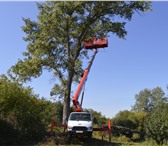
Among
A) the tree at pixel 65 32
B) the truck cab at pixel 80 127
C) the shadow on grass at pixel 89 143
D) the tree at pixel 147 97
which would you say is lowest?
the shadow on grass at pixel 89 143

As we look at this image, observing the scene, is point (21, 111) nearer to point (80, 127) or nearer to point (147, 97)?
point (80, 127)

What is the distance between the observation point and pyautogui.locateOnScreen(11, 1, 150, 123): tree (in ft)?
99.9

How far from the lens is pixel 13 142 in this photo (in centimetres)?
2062

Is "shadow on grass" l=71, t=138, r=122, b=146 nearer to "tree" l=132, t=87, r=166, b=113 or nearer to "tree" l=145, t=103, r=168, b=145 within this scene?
"tree" l=145, t=103, r=168, b=145

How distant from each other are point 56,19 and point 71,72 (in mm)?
5218

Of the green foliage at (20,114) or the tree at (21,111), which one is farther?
the tree at (21,111)

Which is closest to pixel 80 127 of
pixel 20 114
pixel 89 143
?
pixel 89 143

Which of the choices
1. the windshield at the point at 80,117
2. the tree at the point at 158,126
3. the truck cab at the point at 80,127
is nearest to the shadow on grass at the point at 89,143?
the truck cab at the point at 80,127

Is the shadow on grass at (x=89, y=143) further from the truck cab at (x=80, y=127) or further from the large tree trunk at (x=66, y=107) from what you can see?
the large tree trunk at (x=66, y=107)

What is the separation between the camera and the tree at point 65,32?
30.5 m

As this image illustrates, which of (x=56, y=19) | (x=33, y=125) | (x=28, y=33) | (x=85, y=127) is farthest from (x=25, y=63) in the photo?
(x=85, y=127)

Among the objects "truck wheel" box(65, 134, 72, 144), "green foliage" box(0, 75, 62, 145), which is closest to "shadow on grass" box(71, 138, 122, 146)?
"truck wheel" box(65, 134, 72, 144)

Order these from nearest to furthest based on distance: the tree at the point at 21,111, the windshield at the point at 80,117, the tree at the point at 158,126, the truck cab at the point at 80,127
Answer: the tree at the point at 21,111 < the truck cab at the point at 80,127 < the windshield at the point at 80,117 < the tree at the point at 158,126

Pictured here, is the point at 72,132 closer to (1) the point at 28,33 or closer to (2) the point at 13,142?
(2) the point at 13,142
